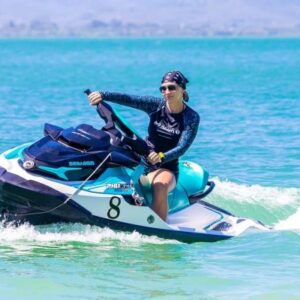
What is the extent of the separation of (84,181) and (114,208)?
1.21 feet

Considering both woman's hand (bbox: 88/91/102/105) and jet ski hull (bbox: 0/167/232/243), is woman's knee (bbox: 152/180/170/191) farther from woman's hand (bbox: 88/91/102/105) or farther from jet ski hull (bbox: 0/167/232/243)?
woman's hand (bbox: 88/91/102/105)

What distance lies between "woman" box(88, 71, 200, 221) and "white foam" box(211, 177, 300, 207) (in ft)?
7.97

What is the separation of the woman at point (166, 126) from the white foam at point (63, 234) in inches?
17.3

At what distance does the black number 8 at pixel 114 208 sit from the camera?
8.78 meters

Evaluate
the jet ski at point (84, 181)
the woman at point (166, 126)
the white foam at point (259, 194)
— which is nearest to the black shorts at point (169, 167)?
the woman at point (166, 126)

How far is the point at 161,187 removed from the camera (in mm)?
9070

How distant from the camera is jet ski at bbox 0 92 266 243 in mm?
8562

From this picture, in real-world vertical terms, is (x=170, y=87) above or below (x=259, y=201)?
above

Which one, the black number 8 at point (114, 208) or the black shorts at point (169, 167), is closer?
the black number 8 at point (114, 208)

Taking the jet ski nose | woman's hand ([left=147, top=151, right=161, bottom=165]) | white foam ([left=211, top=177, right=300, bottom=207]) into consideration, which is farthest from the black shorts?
white foam ([left=211, top=177, right=300, bottom=207])

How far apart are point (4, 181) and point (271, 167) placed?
22.7 ft

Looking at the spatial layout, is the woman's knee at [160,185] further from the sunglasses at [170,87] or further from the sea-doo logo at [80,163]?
the sunglasses at [170,87]

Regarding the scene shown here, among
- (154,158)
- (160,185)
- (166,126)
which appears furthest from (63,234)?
(166,126)

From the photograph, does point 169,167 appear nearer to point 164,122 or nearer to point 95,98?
point 164,122
